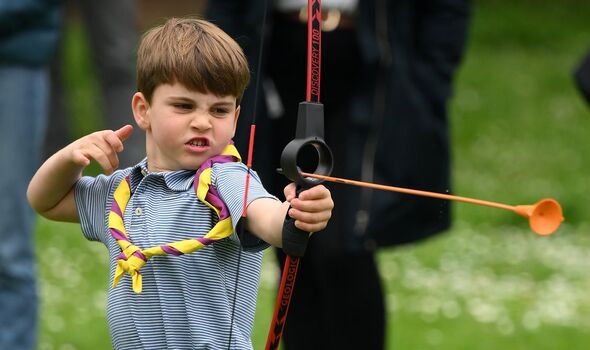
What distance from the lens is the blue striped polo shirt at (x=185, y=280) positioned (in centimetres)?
309

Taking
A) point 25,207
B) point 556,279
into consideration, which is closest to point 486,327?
point 556,279

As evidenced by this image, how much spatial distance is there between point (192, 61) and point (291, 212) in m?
0.44

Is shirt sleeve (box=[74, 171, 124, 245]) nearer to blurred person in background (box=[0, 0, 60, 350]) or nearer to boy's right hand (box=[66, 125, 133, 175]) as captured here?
boy's right hand (box=[66, 125, 133, 175])

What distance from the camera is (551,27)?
1697 cm

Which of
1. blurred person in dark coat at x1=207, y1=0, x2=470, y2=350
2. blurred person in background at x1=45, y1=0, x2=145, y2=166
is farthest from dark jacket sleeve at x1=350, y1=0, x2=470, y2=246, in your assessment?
blurred person in background at x1=45, y1=0, x2=145, y2=166

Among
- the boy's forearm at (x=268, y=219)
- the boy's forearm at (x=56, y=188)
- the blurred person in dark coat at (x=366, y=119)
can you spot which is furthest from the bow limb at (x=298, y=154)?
the blurred person in dark coat at (x=366, y=119)

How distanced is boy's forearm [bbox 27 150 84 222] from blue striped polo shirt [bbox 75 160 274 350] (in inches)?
7.2

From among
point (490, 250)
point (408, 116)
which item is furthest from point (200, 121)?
point (490, 250)

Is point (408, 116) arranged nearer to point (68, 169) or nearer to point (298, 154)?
point (68, 169)

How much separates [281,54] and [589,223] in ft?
17.8

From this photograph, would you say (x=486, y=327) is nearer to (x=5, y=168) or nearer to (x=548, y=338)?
(x=548, y=338)

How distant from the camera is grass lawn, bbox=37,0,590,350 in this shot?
6.79 metres

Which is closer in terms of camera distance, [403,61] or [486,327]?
[403,61]

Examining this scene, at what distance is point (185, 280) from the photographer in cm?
310
